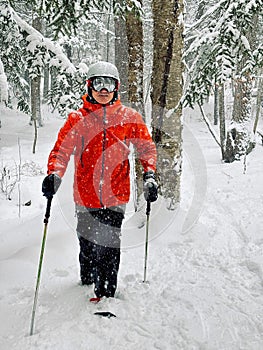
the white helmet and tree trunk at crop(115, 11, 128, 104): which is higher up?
tree trunk at crop(115, 11, 128, 104)

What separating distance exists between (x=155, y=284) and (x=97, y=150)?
1803 mm

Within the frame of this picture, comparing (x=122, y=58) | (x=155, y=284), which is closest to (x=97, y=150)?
(x=155, y=284)

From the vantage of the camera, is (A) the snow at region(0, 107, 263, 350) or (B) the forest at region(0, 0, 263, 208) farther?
(B) the forest at region(0, 0, 263, 208)

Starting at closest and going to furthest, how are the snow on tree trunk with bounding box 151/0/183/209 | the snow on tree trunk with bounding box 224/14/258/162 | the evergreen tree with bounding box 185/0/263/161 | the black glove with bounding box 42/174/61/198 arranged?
the black glove with bounding box 42/174/61/198
the evergreen tree with bounding box 185/0/263/161
the snow on tree trunk with bounding box 151/0/183/209
the snow on tree trunk with bounding box 224/14/258/162

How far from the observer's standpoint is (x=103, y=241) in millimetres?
3572

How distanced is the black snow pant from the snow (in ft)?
0.65

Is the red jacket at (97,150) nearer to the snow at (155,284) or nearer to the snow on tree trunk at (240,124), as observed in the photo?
the snow at (155,284)

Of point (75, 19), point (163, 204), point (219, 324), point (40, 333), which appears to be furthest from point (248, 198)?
point (40, 333)

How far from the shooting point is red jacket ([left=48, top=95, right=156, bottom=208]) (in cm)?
344

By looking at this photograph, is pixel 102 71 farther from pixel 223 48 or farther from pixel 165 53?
pixel 165 53

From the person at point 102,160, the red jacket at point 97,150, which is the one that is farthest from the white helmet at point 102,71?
the red jacket at point 97,150

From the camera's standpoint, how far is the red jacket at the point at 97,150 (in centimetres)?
344

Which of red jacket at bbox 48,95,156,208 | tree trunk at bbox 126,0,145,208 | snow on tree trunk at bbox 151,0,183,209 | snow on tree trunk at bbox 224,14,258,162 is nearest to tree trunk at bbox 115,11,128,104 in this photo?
tree trunk at bbox 126,0,145,208

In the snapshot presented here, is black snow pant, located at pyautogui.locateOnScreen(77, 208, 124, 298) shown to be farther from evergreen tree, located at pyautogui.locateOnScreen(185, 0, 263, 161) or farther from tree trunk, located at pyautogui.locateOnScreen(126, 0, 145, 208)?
tree trunk, located at pyautogui.locateOnScreen(126, 0, 145, 208)
